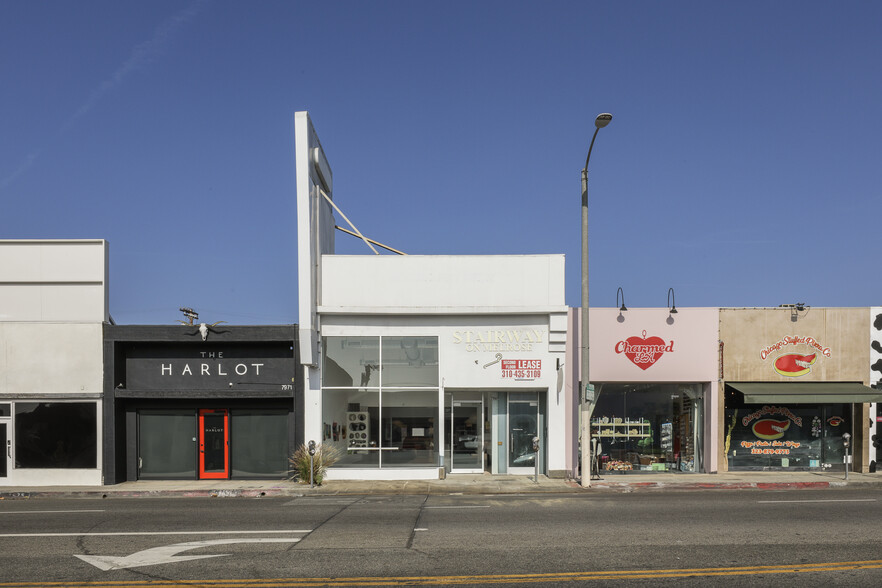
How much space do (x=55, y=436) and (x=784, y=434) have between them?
807 inches

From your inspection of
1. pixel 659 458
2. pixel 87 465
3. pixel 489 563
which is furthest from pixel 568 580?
pixel 87 465

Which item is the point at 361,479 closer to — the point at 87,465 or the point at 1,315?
the point at 87,465

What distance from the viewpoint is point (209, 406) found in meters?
19.6

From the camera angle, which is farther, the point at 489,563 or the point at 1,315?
the point at 1,315

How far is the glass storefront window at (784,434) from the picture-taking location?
1975 centimetres

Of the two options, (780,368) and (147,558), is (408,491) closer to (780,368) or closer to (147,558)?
(147,558)

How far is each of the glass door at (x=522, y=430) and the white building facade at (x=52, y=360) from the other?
1131cm

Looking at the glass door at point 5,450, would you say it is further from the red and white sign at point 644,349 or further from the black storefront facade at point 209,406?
the red and white sign at point 644,349

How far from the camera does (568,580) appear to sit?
776 centimetres

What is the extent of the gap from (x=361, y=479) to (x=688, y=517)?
9639 millimetres

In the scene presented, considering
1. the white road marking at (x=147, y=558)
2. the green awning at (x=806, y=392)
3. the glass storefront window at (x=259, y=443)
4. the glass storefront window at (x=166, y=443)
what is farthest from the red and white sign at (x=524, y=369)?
the white road marking at (x=147, y=558)

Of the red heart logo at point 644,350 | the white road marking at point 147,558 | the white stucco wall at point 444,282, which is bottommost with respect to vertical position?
the white road marking at point 147,558

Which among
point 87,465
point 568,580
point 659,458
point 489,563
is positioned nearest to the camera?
point 568,580

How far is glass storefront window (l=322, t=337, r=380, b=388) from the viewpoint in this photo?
63.6 feet
